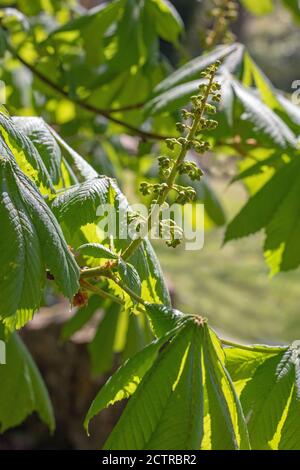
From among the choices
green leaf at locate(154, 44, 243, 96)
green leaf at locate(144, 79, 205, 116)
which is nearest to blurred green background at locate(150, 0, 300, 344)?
green leaf at locate(154, 44, 243, 96)

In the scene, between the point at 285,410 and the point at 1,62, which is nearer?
the point at 285,410

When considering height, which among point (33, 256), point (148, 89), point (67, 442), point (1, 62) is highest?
point (1, 62)

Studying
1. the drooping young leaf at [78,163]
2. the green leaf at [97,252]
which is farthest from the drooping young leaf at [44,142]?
the green leaf at [97,252]

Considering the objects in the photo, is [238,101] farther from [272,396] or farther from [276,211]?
[272,396]

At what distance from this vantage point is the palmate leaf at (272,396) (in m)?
0.90

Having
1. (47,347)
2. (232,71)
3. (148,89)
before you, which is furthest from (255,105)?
(47,347)

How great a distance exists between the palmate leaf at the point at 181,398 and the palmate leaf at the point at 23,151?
0.79 ft

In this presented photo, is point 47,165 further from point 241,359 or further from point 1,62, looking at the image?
point 1,62

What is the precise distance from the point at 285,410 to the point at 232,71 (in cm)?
Answer: 92

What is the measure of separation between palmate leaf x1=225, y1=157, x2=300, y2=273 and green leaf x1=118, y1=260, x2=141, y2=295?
56 centimetres

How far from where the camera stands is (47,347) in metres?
3.86

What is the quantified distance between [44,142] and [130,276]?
10.9 inches

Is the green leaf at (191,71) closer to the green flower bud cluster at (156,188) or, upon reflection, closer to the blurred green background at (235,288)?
the green flower bud cluster at (156,188)

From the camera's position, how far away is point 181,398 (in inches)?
31.3
